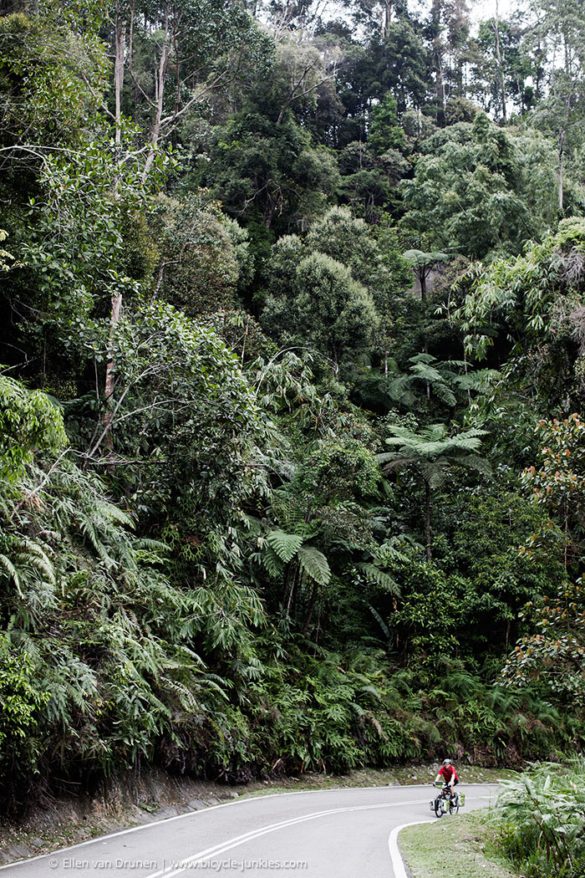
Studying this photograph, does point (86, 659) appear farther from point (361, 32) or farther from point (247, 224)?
point (361, 32)

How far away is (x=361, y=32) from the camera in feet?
176

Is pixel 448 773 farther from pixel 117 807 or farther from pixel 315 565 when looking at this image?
pixel 315 565

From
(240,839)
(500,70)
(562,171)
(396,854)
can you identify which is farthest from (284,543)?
(500,70)

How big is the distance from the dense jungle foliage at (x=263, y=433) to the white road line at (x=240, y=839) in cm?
199

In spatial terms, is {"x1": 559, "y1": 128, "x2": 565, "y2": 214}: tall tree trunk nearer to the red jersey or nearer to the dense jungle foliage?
the dense jungle foliage

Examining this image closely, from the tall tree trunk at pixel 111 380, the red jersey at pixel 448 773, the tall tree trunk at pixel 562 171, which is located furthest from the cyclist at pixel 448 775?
the tall tree trunk at pixel 562 171

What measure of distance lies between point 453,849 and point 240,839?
101 inches

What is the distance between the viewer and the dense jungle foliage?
1009cm

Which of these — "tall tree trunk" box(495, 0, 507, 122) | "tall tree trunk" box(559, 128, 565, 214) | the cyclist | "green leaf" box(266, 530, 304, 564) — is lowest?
the cyclist

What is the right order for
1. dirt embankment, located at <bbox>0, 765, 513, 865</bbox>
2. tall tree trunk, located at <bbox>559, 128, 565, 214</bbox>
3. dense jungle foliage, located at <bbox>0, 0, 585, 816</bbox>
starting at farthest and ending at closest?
tall tree trunk, located at <bbox>559, 128, 565, 214</bbox> < dense jungle foliage, located at <bbox>0, 0, 585, 816</bbox> < dirt embankment, located at <bbox>0, 765, 513, 865</bbox>

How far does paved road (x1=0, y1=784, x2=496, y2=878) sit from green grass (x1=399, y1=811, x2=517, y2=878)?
0.97 ft

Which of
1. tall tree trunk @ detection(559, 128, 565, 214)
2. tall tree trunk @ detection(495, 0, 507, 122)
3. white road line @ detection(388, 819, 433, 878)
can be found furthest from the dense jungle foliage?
tall tree trunk @ detection(495, 0, 507, 122)

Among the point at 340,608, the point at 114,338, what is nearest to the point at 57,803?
the point at 114,338

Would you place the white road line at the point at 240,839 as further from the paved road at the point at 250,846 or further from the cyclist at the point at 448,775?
the cyclist at the point at 448,775
